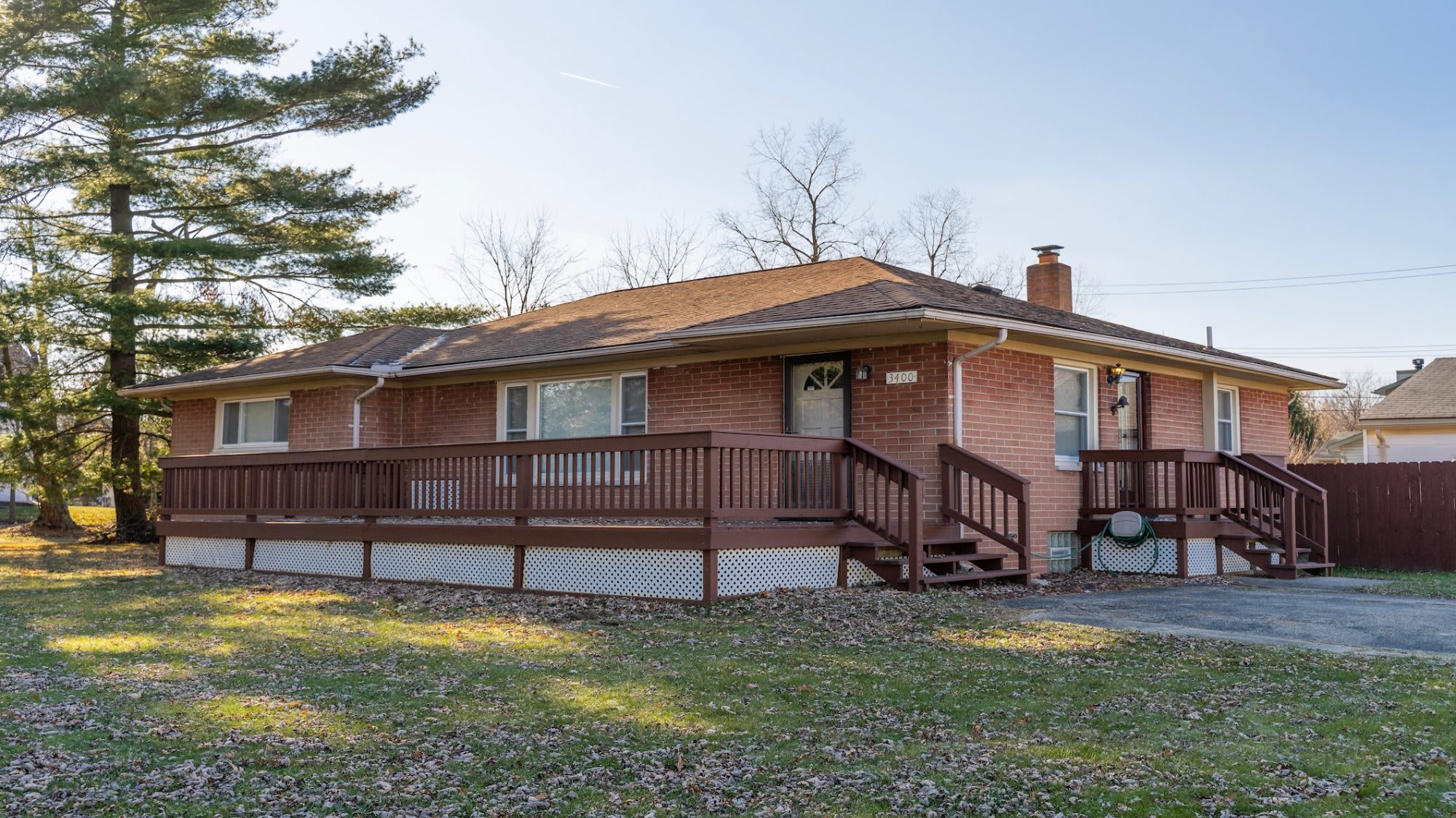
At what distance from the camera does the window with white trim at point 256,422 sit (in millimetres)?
18859

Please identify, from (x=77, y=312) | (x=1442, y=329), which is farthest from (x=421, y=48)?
(x=1442, y=329)

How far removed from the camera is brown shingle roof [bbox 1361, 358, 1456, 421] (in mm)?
29016

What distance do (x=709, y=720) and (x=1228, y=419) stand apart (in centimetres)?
1369

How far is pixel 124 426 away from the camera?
73.6ft

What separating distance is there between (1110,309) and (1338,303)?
12.4 meters

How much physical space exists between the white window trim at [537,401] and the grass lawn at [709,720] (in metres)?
6.03

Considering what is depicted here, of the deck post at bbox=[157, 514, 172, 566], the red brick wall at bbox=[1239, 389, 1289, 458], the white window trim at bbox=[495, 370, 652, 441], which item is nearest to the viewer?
the white window trim at bbox=[495, 370, 652, 441]

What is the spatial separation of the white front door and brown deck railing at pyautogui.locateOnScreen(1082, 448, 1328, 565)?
3227 mm

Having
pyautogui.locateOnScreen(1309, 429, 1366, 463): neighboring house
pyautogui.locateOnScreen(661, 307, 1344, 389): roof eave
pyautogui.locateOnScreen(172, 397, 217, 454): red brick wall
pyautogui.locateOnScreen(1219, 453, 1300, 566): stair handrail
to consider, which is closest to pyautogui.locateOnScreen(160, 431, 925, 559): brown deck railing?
pyautogui.locateOnScreen(661, 307, 1344, 389): roof eave

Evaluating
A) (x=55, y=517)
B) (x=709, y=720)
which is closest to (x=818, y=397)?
(x=709, y=720)

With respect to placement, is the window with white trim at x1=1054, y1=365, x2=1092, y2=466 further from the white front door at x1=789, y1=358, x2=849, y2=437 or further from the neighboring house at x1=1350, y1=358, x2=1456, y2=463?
the neighboring house at x1=1350, y1=358, x2=1456, y2=463

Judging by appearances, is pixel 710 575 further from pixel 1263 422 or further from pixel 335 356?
pixel 1263 422

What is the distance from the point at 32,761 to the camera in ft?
16.5

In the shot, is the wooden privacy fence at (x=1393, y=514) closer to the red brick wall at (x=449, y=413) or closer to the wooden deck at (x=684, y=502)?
the wooden deck at (x=684, y=502)
